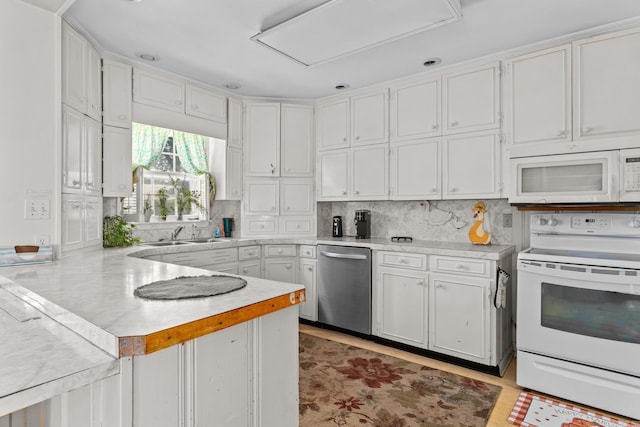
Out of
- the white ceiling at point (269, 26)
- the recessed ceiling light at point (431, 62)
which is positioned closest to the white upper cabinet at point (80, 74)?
the white ceiling at point (269, 26)

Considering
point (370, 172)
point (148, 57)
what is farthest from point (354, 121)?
point (148, 57)

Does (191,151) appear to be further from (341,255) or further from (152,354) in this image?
(152,354)

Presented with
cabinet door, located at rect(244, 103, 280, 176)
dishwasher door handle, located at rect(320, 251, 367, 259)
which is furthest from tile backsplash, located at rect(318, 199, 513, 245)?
cabinet door, located at rect(244, 103, 280, 176)

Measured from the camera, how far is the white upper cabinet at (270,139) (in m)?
4.18

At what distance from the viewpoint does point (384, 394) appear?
2.46 metres

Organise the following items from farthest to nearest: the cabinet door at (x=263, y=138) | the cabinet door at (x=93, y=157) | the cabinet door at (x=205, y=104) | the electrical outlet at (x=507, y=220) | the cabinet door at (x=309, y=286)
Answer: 1. the cabinet door at (x=263, y=138)
2. the cabinet door at (x=309, y=286)
3. the cabinet door at (x=205, y=104)
4. the electrical outlet at (x=507, y=220)
5. the cabinet door at (x=93, y=157)

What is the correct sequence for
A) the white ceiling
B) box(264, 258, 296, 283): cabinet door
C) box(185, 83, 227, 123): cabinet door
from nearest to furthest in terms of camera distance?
the white ceiling, box(185, 83, 227, 123): cabinet door, box(264, 258, 296, 283): cabinet door

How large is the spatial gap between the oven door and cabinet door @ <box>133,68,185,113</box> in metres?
3.33

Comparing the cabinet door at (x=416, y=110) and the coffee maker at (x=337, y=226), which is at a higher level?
the cabinet door at (x=416, y=110)

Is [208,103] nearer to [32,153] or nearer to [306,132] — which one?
[306,132]

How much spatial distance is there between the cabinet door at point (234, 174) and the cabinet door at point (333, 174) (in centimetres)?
92

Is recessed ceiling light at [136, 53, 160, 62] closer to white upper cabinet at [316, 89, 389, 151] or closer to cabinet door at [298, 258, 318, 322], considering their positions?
white upper cabinet at [316, 89, 389, 151]

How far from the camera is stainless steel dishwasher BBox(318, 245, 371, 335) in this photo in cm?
344

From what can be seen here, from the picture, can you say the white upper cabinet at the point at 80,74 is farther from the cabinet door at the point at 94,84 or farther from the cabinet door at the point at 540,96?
the cabinet door at the point at 540,96
